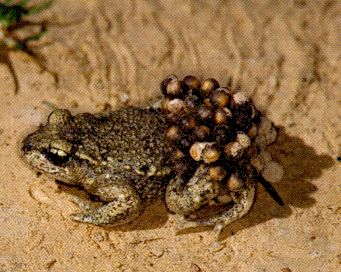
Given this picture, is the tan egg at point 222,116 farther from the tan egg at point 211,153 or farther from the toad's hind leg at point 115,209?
the toad's hind leg at point 115,209

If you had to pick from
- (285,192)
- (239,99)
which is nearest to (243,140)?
(239,99)

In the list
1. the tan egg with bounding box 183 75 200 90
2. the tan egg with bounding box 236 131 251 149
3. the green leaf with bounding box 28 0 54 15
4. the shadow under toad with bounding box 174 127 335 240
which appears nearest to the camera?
the tan egg with bounding box 236 131 251 149

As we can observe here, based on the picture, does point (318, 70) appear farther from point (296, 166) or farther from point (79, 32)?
point (79, 32)

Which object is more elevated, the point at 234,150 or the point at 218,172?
the point at 234,150

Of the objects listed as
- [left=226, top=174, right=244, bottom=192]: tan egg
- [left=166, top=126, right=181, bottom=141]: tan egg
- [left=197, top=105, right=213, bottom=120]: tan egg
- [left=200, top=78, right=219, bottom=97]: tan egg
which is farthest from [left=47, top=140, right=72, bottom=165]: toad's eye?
[left=226, top=174, right=244, bottom=192]: tan egg

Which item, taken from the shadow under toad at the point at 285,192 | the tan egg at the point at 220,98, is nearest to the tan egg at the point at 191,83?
the tan egg at the point at 220,98

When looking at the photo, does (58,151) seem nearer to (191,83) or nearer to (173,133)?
(173,133)

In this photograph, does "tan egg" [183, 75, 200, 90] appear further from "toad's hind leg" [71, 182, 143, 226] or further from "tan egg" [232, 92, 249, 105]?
"toad's hind leg" [71, 182, 143, 226]
